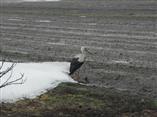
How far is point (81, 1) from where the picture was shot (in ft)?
103

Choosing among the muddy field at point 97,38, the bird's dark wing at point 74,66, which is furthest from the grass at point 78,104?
the bird's dark wing at point 74,66

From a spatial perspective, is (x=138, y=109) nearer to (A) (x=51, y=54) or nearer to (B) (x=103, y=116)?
(B) (x=103, y=116)

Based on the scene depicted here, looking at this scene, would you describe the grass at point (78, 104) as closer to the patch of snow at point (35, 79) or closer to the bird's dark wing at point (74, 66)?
the patch of snow at point (35, 79)

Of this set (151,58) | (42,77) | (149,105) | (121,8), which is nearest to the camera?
(149,105)

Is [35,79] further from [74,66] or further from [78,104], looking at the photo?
[78,104]

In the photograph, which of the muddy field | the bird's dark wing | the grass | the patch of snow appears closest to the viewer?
the grass

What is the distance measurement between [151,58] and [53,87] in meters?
3.93

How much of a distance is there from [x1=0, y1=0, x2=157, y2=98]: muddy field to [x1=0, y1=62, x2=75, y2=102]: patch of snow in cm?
66

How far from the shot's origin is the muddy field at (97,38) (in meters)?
11.3

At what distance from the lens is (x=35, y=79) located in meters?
9.73

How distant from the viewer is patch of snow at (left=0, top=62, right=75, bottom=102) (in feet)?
29.4

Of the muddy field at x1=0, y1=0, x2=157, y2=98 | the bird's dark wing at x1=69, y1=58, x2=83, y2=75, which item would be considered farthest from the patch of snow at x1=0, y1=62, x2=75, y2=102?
the muddy field at x1=0, y1=0, x2=157, y2=98

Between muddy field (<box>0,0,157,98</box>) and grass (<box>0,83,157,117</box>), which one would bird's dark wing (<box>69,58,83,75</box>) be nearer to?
muddy field (<box>0,0,157,98</box>)

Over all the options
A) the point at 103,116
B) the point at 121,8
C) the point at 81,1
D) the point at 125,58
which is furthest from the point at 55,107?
the point at 81,1
